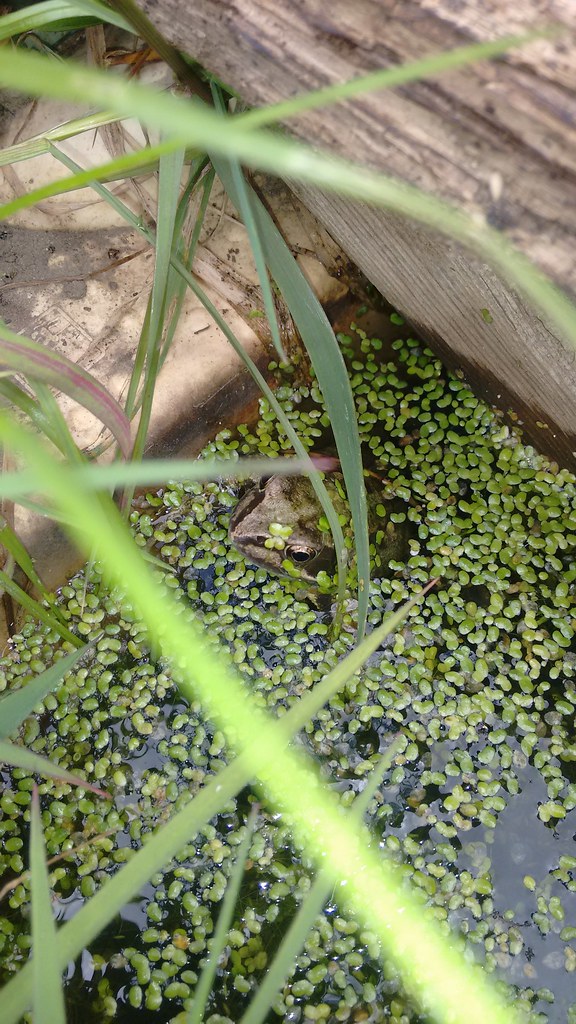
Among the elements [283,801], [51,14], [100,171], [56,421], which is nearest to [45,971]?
[100,171]

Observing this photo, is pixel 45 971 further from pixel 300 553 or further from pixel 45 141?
pixel 45 141

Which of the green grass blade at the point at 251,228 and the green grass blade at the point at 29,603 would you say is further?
the green grass blade at the point at 29,603

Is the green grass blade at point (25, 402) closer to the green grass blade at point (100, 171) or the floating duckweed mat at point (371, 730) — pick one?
the green grass blade at point (100, 171)

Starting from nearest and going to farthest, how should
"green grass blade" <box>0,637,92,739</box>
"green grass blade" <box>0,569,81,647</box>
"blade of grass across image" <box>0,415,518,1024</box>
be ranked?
"blade of grass across image" <box>0,415,518,1024</box>, "green grass blade" <box>0,637,92,739</box>, "green grass blade" <box>0,569,81,647</box>

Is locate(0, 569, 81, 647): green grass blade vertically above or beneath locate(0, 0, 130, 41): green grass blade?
beneath

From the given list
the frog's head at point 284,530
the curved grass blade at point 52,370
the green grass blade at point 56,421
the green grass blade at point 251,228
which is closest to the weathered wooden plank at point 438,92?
the green grass blade at point 251,228

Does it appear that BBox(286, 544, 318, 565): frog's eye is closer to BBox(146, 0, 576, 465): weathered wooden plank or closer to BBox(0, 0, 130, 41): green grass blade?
BBox(146, 0, 576, 465): weathered wooden plank

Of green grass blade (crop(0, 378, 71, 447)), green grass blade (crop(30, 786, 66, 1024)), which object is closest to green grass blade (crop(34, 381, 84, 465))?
green grass blade (crop(0, 378, 71, 447))
